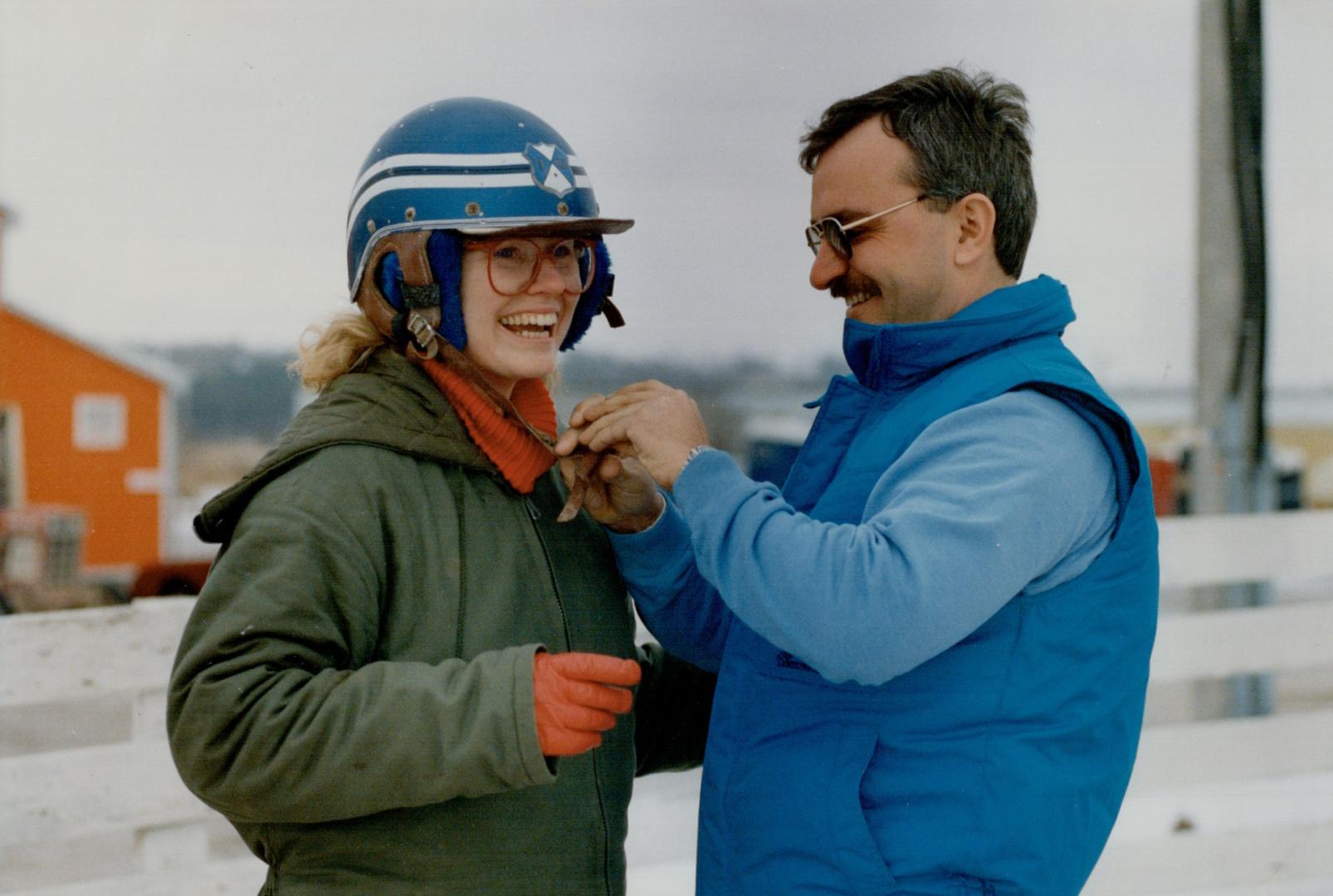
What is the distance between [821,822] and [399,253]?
97 cm

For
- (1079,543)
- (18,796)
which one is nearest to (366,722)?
(1079,543)

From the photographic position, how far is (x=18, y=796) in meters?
3.02

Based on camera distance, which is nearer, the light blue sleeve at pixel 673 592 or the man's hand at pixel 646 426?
the man's hand at pixel 646 426

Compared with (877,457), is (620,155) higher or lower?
higher

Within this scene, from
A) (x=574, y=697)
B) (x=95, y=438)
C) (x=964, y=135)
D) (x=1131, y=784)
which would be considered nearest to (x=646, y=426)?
(x=574, y=697)

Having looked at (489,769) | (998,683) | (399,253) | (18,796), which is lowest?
(18,796)

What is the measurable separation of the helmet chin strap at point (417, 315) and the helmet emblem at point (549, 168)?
0.18m

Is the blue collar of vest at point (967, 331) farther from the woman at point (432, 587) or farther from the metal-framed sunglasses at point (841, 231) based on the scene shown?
the woman at point (432, 587)

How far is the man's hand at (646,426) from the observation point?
1641 millimetres

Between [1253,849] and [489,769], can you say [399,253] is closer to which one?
[489,769]

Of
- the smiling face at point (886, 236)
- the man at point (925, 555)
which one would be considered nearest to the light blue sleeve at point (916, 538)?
the man at point (925, 555)

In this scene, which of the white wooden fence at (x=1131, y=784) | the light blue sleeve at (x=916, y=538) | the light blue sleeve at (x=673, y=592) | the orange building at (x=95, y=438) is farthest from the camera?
the orange building at (x=95, y=438)

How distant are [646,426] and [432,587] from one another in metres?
0.36

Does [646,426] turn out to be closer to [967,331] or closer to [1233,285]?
[967,331]
